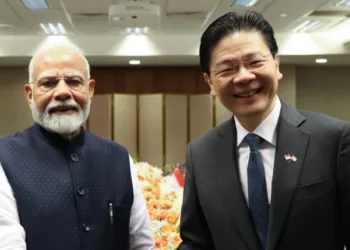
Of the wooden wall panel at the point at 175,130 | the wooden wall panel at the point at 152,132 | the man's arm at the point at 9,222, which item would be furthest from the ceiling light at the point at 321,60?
the man's arm at the point at 9,222

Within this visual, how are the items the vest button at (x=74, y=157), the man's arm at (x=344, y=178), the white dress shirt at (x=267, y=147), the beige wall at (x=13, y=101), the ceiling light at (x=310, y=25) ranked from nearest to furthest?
the man's arm at (x=344, y=178)
the white dress shirt at (x=267, y=147)
the vest button at (x=74, y=157)
the ceiling light at (x=310, y=25)
the beige wall at (x=13, y=101)

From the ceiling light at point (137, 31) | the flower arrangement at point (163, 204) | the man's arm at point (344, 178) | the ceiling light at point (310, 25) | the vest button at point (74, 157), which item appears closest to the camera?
the man's arm at point (344, 178)

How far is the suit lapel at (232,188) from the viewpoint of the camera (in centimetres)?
139

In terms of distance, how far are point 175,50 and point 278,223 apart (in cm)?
698

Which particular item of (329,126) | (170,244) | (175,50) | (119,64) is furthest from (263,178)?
(119,64)

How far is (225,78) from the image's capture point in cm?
140

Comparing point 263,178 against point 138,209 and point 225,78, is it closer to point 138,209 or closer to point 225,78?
point 225,78

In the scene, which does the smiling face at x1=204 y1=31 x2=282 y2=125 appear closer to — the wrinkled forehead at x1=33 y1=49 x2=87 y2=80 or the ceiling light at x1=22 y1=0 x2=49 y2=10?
the wrinkled forehead at x1=33 y1=49 x2=87 y2=80

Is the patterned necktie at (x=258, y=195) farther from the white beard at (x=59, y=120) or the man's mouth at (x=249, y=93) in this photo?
the white beard at (x=59, y=120)

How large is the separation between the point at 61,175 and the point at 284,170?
766 mm

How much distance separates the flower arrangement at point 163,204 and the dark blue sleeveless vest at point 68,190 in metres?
0.91

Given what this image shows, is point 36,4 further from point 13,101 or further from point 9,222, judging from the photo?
point 9,222

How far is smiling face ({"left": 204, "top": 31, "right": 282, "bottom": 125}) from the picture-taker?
1376 millimetres

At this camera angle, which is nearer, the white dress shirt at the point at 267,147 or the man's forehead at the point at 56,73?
the white dress shirt at the point at 267,147
